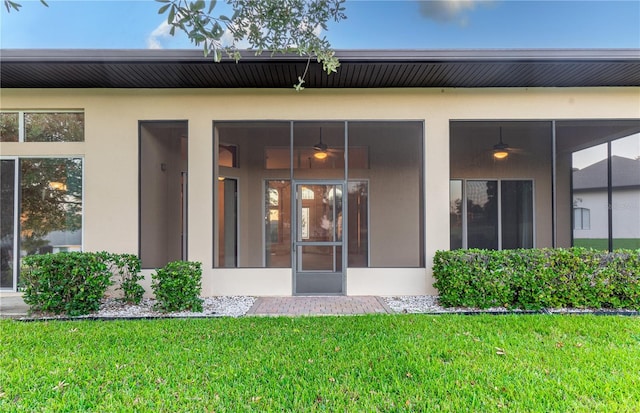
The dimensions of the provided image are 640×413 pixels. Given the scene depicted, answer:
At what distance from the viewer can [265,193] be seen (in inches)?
312

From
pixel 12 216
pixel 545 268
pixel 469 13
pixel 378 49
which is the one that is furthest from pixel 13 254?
pixel 469 13

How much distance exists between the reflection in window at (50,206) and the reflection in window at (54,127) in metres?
0.37

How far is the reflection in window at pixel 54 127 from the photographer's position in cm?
576

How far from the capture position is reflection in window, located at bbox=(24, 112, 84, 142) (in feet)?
18.9

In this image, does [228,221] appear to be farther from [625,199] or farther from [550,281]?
[625,199]

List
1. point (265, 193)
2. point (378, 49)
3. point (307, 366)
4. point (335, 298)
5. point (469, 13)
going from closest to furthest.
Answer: point (307, 366) → point (378, 49) → point (335, 298) → point (469, 13) → point (265, 193)

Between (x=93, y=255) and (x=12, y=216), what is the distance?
2.22m

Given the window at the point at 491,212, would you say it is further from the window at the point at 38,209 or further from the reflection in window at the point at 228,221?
the window at the point at 38,209

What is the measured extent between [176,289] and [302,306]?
6.03ft

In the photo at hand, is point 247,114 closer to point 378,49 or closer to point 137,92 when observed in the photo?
point 137,92

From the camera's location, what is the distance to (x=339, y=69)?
502 cm

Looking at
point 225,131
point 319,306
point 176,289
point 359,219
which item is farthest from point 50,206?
point 359,219

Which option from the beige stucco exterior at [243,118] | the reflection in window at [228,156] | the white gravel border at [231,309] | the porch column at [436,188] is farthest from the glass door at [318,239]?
the reflection in window at [228,156]

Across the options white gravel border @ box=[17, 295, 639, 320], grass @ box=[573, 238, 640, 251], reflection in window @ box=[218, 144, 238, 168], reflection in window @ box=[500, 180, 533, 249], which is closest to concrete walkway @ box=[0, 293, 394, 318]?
white gravel border @ box=[17, 295, 639, 320]
